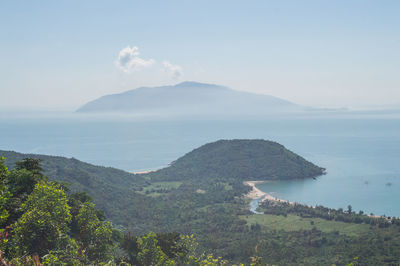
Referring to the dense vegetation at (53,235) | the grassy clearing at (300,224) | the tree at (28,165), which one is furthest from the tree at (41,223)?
the grassy clearing at (300,224)

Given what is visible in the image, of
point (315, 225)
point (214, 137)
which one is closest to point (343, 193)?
point (315, 225)

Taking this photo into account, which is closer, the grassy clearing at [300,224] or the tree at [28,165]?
the tree at [28,165]

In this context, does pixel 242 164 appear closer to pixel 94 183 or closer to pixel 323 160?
pixel 323 160

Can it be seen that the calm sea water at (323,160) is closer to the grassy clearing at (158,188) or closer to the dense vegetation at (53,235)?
the grassy clearing at (158,188)

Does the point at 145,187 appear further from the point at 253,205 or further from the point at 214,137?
the point at 214,137

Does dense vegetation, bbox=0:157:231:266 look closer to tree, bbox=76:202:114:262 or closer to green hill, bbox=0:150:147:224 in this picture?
tree, bbox=76:202:114:262

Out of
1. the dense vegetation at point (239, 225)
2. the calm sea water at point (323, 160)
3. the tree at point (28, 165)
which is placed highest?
the tree at point (28, 165)

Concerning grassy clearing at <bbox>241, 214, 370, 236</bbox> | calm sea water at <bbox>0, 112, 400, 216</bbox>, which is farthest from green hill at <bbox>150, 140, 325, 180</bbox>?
grassy clearing at <bbox>241, 214, 370, 236</bbox>
